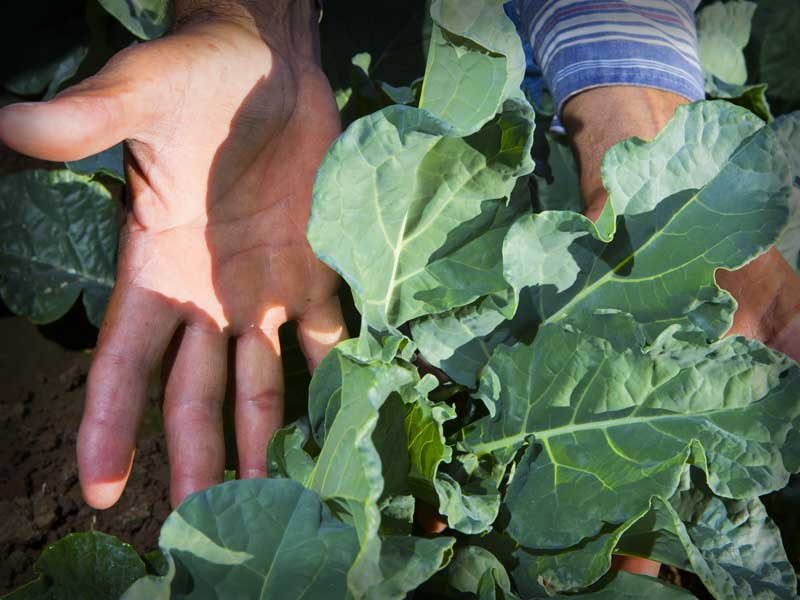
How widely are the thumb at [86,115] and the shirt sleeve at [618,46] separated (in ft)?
2.59

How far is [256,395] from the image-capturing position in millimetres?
1224

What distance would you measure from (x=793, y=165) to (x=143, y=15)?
140cm

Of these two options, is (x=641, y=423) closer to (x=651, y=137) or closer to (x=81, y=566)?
(x=651, y=137)

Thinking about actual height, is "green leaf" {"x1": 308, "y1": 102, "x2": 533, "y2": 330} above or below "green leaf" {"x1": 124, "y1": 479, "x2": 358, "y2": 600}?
above

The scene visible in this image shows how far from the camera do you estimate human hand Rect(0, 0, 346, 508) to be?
1.11 metres

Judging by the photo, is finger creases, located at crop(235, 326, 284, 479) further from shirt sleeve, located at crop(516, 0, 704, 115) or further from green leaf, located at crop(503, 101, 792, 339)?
shirt sleeve, located at crop(516, 0, 704, 115)

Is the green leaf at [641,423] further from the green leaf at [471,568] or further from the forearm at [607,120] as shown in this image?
the forearm at [607,120]

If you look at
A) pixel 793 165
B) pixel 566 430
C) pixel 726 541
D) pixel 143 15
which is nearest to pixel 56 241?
pixel 143 15

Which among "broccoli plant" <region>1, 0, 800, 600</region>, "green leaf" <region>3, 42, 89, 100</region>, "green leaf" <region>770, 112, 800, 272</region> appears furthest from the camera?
"green leaf" <region>3, 42, 89, 100</region>

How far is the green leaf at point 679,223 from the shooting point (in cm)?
93

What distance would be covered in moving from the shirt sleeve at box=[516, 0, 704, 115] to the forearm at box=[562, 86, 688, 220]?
0.02 m

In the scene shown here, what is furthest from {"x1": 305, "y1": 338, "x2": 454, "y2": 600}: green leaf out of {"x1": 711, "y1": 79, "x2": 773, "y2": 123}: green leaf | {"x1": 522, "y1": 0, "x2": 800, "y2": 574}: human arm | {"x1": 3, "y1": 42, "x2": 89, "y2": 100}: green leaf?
{"x1": 3, "y1": 42, "x2": 89, "y2": 100}: green leaf

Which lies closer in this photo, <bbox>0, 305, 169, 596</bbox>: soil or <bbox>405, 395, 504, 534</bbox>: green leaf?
<bbox>405, 395, 504, 534</bbox>: green leaf

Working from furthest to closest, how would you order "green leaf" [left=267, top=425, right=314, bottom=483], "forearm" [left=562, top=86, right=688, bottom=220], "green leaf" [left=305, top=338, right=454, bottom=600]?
"forearm" [left=562, top=86, right=688, bottom=220] → "green leaf" [left=267, top=425, right=314, bottom=483] → "green leaf" [left=305, top=338, right=454, bottom=600]
